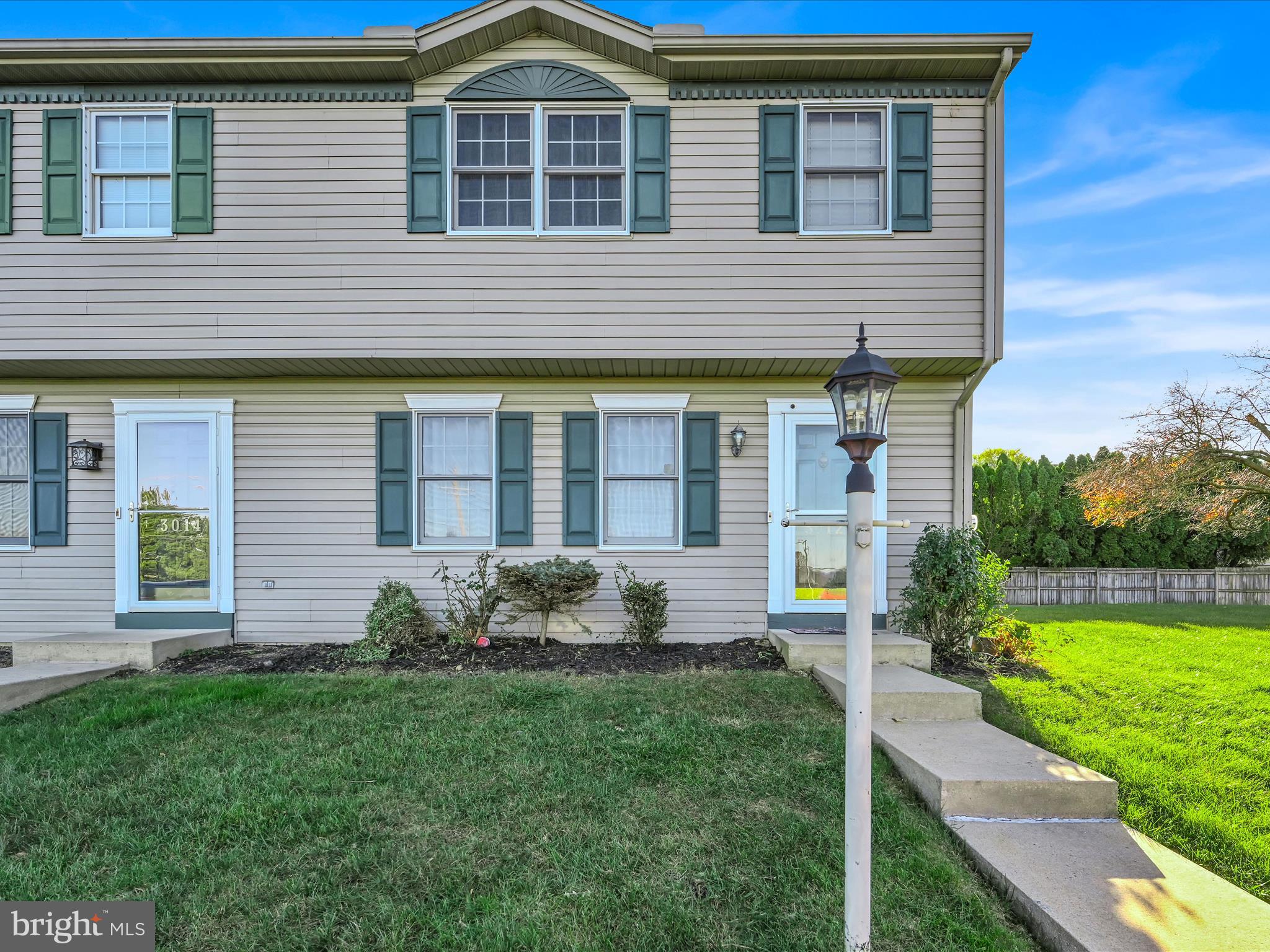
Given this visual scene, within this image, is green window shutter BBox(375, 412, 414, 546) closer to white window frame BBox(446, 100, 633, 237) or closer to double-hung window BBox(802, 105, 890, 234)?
white window frame BBox(446, 100, 633, 237)

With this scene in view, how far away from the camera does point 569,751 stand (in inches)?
145

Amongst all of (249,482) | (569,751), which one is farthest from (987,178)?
(249,482)

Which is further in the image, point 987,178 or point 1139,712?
point 987,178

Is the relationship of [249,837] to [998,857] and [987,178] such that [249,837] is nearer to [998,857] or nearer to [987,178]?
[998,857]

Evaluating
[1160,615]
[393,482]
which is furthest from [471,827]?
[1160,615]

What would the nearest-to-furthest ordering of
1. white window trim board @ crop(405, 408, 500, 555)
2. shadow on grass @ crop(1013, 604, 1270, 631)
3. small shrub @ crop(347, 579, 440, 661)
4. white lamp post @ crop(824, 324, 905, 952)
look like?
white lamp post @ crop(824, 324, 905, 952), small shrub @ crop(347, 579, 440, 661), white window trim board @ crop(405, 408, 500, 555), shadow on grass @ crop(1013, 604, 1270, 631)

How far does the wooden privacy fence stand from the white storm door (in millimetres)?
12145

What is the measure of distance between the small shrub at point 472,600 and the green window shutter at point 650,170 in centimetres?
365

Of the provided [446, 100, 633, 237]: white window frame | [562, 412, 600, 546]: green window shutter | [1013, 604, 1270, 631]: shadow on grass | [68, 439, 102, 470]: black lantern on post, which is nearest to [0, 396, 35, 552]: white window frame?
[68, 439, 102, 470]: black lantern on post

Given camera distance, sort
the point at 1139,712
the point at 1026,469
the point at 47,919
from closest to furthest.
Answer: the point at 47,919 < the point at 1139,712 < the point at 1026,469

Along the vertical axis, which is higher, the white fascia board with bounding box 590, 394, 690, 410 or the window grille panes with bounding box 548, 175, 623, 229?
the window grille panes with bounding box 548, 175, 623, 229

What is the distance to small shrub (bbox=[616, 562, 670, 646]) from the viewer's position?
19.8 feet

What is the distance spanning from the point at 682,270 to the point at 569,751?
433 cm

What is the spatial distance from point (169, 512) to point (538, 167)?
5.14 metres
